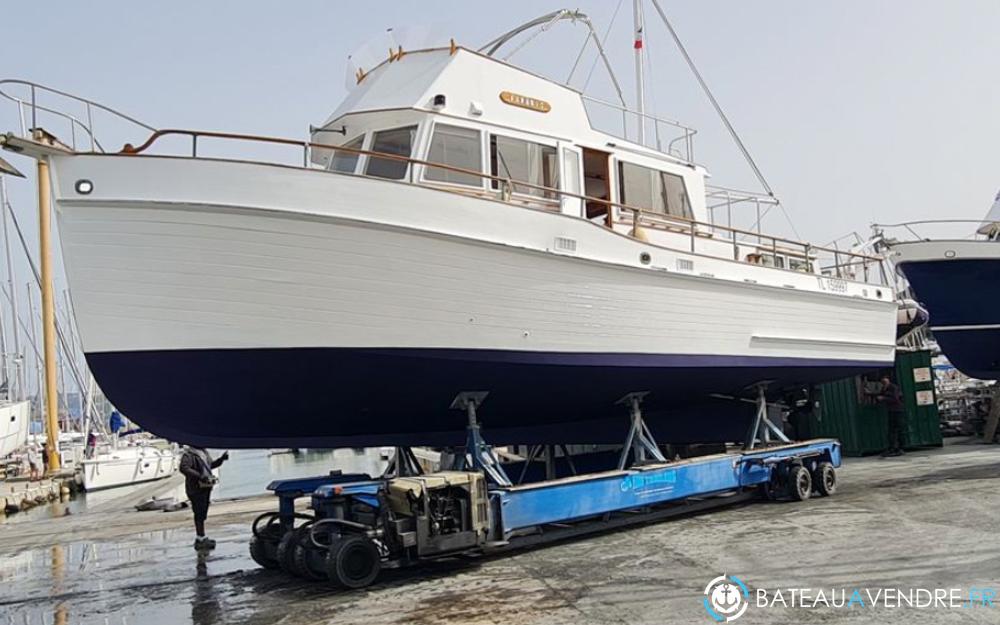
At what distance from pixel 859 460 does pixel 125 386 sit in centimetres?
1116

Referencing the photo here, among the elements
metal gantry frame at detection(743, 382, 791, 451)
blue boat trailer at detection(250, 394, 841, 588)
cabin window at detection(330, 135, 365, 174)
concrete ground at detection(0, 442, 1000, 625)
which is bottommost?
concrete ground at detection(0, 442, 1000, 625)

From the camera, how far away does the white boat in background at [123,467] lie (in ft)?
75.9

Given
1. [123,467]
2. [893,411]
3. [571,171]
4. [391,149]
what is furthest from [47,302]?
[893,411]

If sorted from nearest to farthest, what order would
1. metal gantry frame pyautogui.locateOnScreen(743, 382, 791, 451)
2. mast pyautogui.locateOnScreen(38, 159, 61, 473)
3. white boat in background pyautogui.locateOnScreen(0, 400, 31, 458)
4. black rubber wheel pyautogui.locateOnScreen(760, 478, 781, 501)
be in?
black rubber wheel pyautogui.locateOnScreen(760, 478, 781, 501)
metal gantry frame pyautogui.locateOnScreen(743, 382, 791, 451)
mast pyautogui.locateOnScreen(38, 159, 61, 473)
white boat in background pyautogui.locateOnScreen(0, 400, 31, 458)

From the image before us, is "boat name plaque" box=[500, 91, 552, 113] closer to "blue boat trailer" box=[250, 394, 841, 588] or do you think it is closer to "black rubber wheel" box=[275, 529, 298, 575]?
A: "blue boat trailer" box=[250, 394, 841, 588]

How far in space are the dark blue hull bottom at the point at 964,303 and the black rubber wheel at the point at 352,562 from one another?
35.4 ft

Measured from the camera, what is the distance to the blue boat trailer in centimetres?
598

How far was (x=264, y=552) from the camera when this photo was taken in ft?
23.2

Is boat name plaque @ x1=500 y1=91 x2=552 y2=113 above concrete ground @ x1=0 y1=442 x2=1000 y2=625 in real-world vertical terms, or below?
above

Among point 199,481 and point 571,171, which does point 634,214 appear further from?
point 199,481

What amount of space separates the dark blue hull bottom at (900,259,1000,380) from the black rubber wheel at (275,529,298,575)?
36.2 feet

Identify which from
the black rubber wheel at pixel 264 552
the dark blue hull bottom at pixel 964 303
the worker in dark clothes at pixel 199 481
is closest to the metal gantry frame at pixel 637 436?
the black rubber wheel at pixel 264 552

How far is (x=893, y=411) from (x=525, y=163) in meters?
8.94

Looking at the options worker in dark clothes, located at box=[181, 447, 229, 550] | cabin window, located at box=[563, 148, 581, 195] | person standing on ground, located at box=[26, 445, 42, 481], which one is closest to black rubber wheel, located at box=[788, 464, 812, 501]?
cabin window, located at box=[563, 148, 581, 195]
